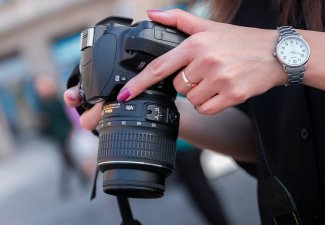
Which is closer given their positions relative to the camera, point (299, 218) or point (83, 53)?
point (299, 218)

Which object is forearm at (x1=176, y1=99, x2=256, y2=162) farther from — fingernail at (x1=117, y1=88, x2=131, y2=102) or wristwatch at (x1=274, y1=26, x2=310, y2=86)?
wristwatch at (x1=274, y1=26, x2=310, y2=86)

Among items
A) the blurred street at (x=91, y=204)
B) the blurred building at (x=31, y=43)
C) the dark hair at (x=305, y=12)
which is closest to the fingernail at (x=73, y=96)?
the dark hair at (x=305, y=12)

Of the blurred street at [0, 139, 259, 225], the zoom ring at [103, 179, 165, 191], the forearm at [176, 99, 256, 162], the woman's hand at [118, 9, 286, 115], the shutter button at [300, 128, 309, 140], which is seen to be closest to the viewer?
the woman's hand at [118, 9, 286, 115]

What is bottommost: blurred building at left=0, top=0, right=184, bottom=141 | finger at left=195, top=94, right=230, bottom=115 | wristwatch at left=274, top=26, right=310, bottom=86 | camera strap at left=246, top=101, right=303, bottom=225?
blurred building at left=0, top=0, right=184, bottom=141

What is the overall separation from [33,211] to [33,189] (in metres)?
2.10

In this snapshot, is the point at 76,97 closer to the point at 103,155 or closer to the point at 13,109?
the point at 103,155

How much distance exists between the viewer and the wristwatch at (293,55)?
1.17 m

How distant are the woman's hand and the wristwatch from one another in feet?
0.04

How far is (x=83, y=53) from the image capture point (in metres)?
Answer: 1.40

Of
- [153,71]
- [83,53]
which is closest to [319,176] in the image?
[153,71]

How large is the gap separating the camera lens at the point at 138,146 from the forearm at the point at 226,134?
33 centimetres

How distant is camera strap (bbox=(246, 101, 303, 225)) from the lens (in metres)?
1.26

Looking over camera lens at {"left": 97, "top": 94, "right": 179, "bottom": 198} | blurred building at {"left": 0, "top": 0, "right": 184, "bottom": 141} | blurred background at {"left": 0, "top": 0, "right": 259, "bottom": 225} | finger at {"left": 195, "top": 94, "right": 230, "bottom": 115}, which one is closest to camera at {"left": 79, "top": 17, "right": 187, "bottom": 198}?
camera lens at {"left": 97, "top": 94, "right": 179, "bottom": 198}

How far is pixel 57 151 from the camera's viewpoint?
35.5 feet
